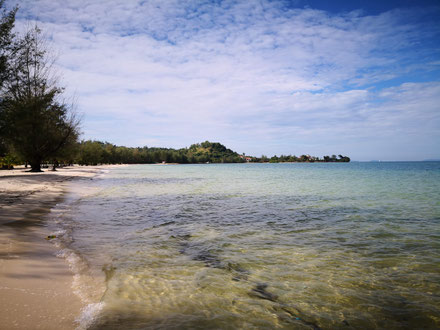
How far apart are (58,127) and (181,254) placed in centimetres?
4020

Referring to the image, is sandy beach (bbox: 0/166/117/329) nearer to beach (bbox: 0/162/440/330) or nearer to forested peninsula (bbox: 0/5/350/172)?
beach (bbox: 0/162/440/330)

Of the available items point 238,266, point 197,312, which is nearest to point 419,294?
point 238,266

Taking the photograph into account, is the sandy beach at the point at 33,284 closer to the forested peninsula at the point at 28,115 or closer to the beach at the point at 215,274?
the beach at the point at 215,274

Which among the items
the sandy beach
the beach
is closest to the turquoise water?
the beach

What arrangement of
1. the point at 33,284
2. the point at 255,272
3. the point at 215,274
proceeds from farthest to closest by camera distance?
the point at 255,272 → the point at 215,274 → the point at 33,284

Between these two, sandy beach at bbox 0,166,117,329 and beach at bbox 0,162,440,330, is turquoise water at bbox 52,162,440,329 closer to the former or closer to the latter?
beach at bbox 0,162,440,330

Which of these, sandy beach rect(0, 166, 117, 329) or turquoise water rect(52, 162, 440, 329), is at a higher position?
sandy beach rect(0, 166, 117, 329)

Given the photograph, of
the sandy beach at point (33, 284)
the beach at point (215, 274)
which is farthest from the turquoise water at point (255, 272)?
the sandy beach at point (33, 284)

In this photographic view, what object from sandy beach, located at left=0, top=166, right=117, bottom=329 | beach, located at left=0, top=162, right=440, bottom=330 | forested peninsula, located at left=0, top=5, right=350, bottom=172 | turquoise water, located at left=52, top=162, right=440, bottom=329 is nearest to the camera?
sandy beach, located at left=0, top=166, right=117, bottom=329

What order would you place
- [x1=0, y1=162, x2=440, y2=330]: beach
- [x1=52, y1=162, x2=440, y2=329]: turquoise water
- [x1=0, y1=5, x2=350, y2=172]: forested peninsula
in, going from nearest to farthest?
[x1=0, y1=162, x2=440, y2=330]: beach
[x1=52, y1=162, x2=440, y2=329]: turquoise water
[x1=0, y1=5, x2=350, y2=172]: forested peninsula

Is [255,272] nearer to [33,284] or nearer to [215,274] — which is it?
[215,274]

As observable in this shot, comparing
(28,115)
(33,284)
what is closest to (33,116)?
(28,115)

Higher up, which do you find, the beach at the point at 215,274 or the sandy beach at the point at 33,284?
the sandy beach at the point at 33,284

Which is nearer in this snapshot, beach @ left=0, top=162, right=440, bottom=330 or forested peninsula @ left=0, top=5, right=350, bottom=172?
beach @ left=0, top=162, right=440, bottom=330
